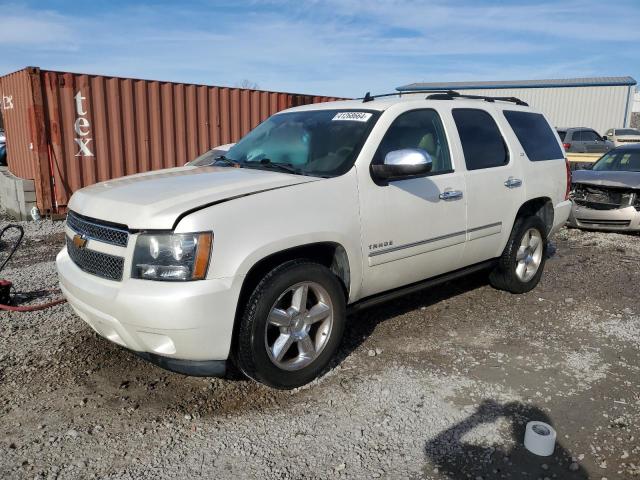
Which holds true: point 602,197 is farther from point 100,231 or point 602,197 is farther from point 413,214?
point 100,231

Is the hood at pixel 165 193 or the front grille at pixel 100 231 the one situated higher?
the hood at pixel 165 193

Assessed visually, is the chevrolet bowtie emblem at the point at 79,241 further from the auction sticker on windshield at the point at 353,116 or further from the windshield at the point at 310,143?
the auction sticker on windshield at the point at 353,116

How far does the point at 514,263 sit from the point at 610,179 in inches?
177

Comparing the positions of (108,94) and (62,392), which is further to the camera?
(108,94)

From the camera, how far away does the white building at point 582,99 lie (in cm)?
3284

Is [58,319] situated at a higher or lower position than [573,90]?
lower

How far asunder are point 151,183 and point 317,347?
4.93 feet

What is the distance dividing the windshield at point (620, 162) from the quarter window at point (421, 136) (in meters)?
6.39

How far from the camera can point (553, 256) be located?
7.26 meters

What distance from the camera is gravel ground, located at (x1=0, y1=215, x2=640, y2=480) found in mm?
2688

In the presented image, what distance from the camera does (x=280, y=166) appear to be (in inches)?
149

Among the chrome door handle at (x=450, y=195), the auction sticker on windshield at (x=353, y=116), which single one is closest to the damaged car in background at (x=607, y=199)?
the chrome door handle at (x=450, y=195)

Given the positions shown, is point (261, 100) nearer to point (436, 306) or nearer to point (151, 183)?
point (436, 306)

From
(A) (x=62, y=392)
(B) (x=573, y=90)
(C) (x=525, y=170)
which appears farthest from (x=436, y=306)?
(B) (x=573, y=90)
